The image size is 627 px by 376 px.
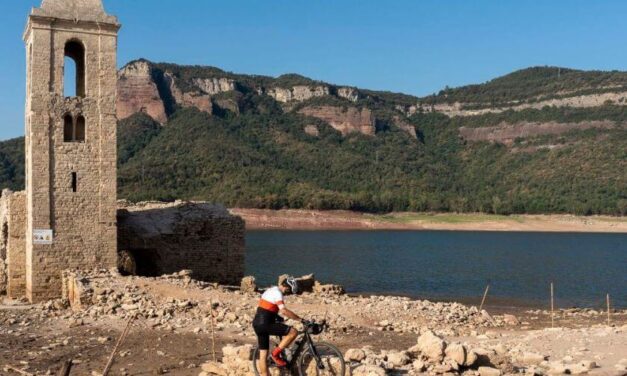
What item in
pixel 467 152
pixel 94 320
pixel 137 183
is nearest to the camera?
pixel 94 320

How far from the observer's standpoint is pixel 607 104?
144250 millimetres

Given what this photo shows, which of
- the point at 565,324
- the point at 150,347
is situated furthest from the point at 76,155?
the point at 565,324

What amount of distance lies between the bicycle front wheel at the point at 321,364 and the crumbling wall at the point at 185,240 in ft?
50.3

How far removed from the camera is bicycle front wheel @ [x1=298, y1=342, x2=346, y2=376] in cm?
1007

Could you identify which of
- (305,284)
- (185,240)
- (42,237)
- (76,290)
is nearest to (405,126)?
(305,284)

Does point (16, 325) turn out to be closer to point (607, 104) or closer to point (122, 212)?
point (122, 212)

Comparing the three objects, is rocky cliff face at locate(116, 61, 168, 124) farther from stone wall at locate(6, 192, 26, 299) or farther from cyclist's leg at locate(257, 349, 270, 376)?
cyclist's leg at locate(257, 349, 270, 376)

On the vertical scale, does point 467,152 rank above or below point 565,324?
above

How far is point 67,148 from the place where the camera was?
2156 cm

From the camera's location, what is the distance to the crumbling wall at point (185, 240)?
24766mm

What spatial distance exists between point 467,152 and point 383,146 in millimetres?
18842

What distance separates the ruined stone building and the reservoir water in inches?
614

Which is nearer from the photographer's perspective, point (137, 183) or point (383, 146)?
point (137, 183)

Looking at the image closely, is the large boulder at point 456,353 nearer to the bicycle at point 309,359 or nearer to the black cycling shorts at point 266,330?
the bicycle at point 309,359
